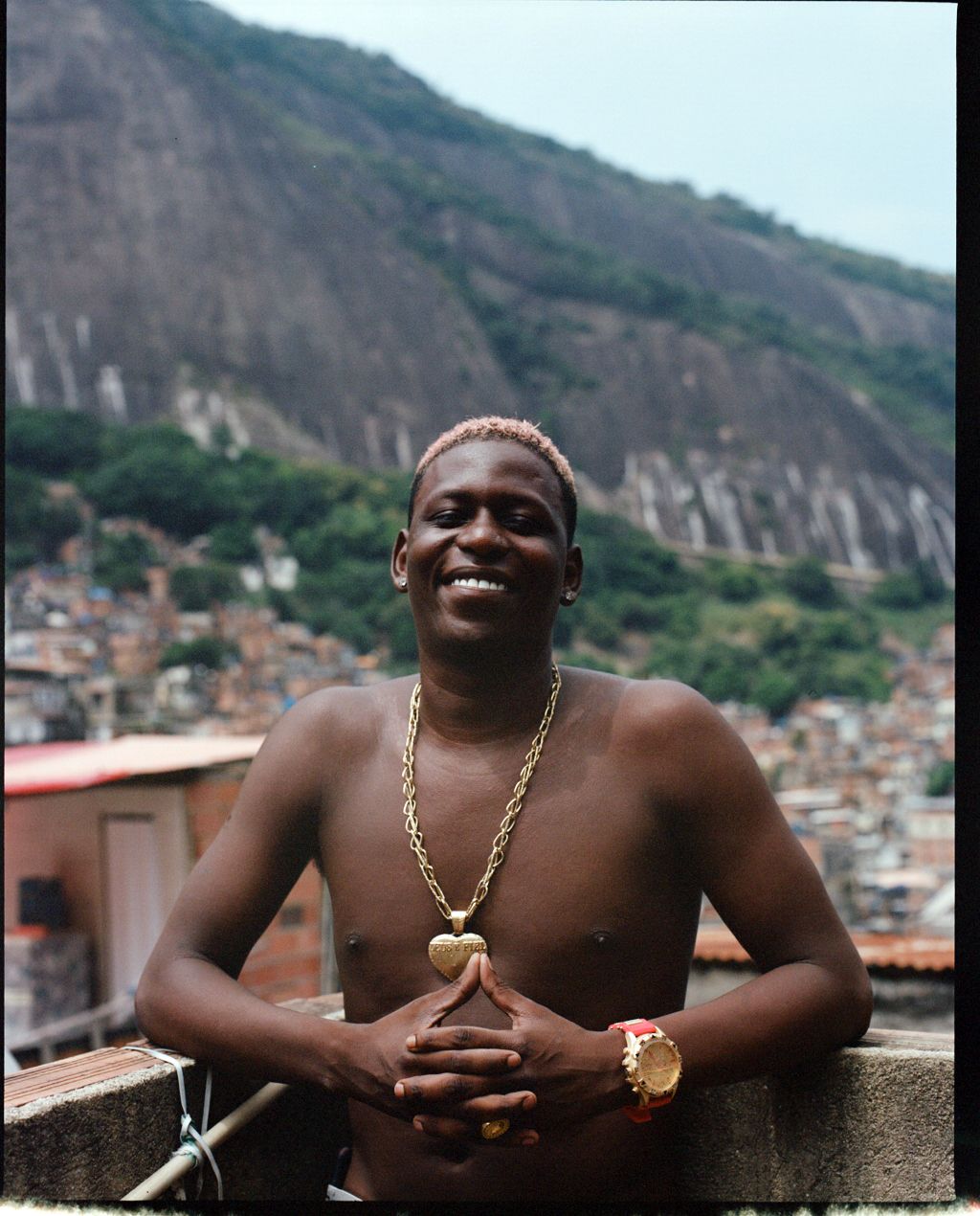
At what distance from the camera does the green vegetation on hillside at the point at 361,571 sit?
125ft

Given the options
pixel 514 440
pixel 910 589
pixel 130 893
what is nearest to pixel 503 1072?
pixel 514 440

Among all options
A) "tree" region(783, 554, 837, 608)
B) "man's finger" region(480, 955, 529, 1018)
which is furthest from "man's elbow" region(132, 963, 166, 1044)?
"tree" region(783, 554, 837, 608)

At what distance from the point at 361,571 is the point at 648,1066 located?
38.8 m

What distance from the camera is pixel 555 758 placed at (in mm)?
2186

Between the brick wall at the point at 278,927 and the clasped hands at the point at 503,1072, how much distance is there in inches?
114

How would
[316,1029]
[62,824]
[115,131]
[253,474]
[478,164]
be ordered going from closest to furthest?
1. [316,1029]
2. [62,824]
3. [253,474]
4. [115,131]
5. [478,164]

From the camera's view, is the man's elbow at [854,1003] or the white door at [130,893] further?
the white door at [130,893]

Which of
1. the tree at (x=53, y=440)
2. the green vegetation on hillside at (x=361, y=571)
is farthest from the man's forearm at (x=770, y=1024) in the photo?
the tree at (x=53, y=440)

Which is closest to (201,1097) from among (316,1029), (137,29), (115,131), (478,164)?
(316,1029)

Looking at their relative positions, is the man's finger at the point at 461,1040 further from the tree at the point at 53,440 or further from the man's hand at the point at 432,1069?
the tree at the point at 53,440

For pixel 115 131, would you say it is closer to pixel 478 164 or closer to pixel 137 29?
pixel 137 29

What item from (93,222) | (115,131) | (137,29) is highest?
(137,29)

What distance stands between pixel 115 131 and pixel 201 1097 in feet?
176

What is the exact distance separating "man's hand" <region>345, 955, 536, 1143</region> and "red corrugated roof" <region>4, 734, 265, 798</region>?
18.0 feet
